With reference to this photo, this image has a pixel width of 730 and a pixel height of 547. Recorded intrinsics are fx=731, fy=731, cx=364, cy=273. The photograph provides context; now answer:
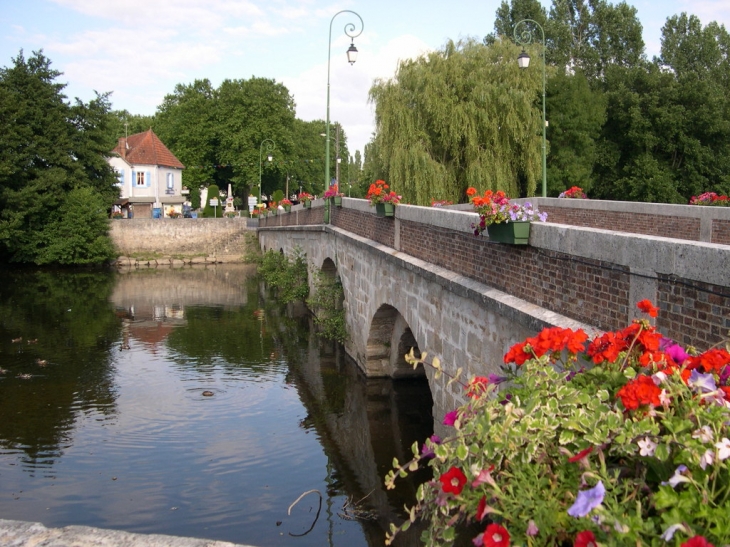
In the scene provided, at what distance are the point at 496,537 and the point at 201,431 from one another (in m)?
9.28

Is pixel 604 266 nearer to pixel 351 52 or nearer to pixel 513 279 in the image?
pixel 513 279

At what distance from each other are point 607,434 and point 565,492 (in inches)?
10.4

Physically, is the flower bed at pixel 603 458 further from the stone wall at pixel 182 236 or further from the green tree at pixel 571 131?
the stone wall at pixel 182 236

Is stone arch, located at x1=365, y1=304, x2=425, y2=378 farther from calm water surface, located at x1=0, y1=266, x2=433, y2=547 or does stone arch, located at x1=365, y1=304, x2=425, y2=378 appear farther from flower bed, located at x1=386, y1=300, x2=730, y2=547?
flower bed, located at x1=386, y1=300, x2=730, y2=547

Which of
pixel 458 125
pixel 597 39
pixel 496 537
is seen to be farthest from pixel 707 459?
pixel 597 39

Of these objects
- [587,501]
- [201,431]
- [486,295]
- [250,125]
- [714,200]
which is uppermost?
[250,125]

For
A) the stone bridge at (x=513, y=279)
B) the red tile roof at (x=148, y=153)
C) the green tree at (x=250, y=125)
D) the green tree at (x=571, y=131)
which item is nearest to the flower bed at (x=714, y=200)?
the stone bridge at (x=513, y=279)

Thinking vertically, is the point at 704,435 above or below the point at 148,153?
below

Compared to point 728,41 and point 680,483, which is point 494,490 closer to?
point 680,483

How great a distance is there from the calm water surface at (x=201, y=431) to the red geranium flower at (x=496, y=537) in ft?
18.0

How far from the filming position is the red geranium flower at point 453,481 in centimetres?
276

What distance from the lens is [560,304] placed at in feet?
18.8

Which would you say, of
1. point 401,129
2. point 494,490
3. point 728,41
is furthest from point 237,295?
point 728,41

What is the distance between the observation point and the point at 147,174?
178ft
